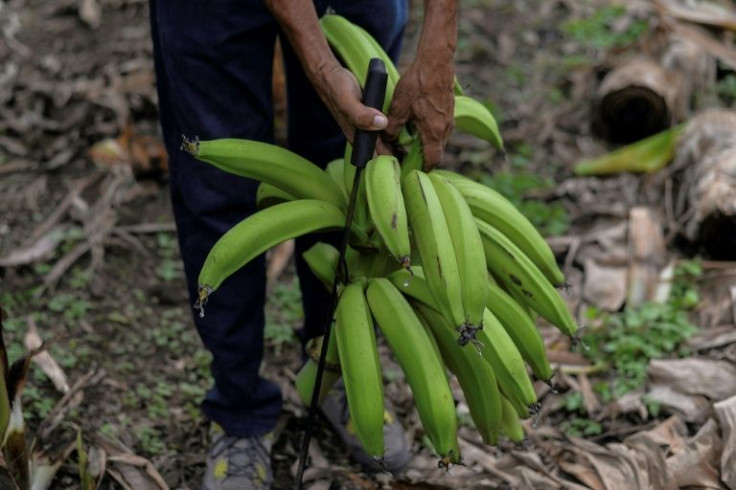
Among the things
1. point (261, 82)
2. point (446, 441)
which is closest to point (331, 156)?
point (261, 82)

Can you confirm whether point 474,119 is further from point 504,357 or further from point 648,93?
point 648,93

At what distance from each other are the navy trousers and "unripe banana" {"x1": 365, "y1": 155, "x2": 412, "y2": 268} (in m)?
0.45

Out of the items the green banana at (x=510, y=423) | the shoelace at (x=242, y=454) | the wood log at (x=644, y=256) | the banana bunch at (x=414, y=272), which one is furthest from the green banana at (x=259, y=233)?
the wood log at (x=644, y=256)

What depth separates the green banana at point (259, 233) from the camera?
1.67 metres

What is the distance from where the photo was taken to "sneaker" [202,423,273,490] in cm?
226

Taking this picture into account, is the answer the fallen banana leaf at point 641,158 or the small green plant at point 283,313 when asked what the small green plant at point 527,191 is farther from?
the small green plant at point 283,313

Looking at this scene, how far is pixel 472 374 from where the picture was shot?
1.77m

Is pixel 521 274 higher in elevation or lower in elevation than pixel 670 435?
higher

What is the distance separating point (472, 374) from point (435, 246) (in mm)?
321

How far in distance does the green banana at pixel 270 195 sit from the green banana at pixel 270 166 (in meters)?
0.02

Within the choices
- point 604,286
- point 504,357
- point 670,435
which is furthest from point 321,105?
point 604,286

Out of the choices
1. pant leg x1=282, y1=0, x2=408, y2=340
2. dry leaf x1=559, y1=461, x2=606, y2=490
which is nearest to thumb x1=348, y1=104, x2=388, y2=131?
pant leg x1=282, y1=0, x2=408, y2=340

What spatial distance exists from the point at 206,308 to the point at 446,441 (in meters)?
0.75

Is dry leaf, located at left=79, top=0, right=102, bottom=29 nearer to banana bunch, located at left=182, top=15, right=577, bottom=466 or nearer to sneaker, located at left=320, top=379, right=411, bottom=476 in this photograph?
sneaker, located at left=320, top=379, right=411, bottom=476
